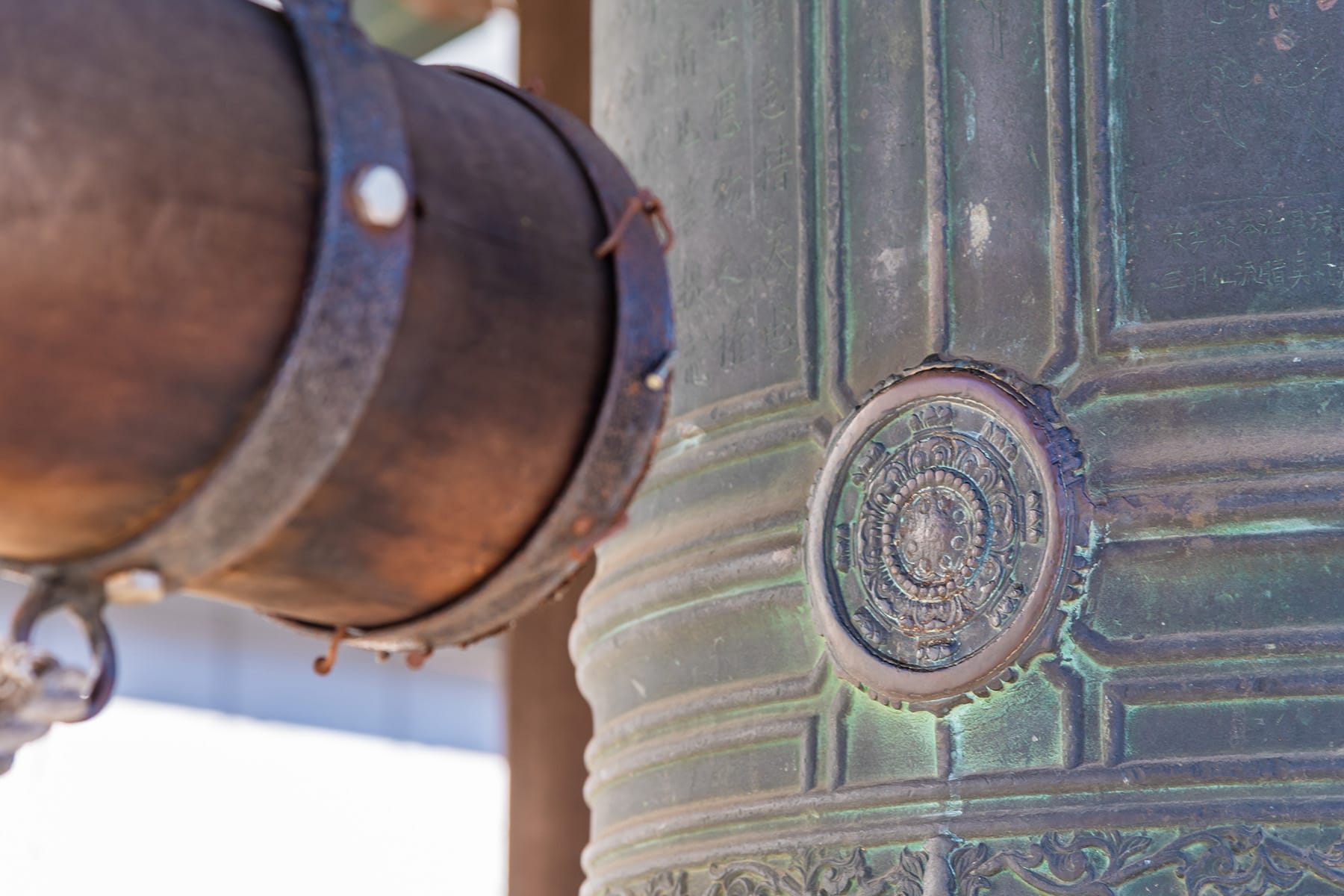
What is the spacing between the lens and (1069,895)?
2469mm

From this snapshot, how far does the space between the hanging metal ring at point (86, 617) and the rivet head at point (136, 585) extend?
0.05 ft

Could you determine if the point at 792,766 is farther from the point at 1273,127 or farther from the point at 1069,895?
the point at 1273,127

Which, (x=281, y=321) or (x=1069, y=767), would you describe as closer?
(x=281, y=321)

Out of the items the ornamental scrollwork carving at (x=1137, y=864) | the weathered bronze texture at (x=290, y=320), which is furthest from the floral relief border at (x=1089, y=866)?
the weathered bronze texture at (x=290, y=320)

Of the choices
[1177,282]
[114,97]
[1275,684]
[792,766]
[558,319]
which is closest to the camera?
[114,97]

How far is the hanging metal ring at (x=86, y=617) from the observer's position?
1.45 meters

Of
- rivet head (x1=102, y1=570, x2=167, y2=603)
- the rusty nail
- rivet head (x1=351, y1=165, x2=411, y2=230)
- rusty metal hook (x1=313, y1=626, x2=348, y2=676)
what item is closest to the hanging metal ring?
rivet head (x1=102, y1=570, x2=167, y2=603)

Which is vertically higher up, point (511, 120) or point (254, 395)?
point (511, 120)

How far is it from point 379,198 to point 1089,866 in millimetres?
1464

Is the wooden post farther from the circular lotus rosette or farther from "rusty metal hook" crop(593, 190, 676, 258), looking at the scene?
"rusty metal hook" crop(593, 190, 676, 258)

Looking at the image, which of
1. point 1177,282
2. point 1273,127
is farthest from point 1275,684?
point 1273,127

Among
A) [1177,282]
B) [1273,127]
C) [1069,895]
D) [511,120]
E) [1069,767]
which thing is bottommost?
[1069,895]

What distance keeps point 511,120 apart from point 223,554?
1.73 feet

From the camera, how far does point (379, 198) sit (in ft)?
4.84
